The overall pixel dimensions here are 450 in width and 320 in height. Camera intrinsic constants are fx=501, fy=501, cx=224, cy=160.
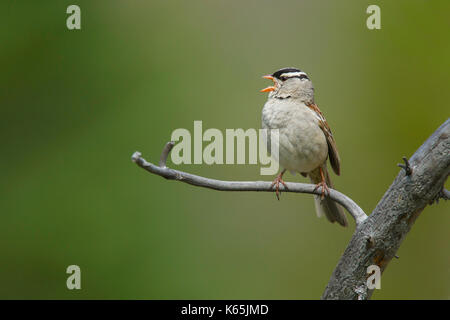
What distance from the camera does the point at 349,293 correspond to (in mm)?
2492

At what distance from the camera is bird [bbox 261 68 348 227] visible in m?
3.38

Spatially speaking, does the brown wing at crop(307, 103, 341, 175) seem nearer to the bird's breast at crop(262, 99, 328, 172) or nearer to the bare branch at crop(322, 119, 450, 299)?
the bird's breast at crop(262, 99, 328, 172)

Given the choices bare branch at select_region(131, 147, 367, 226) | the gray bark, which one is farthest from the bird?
the gray bark

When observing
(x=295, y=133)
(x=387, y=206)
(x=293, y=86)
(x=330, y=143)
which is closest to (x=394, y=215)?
(x=387, y=206)

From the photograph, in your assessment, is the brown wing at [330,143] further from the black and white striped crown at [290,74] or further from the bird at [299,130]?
the black and white striped crown at [290,74]

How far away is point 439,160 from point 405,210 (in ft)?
0.92

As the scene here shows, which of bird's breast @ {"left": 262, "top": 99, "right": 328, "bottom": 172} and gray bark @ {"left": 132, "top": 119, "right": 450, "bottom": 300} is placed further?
bird's breast @ {"left": 262, "top": 99, "right": 328, "bottom": 172}

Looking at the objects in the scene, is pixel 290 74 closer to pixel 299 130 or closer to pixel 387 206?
pixel 299 130

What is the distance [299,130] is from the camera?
338 cm

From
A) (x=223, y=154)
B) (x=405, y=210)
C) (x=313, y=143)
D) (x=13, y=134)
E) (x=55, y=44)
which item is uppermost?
(x=55, y=44)

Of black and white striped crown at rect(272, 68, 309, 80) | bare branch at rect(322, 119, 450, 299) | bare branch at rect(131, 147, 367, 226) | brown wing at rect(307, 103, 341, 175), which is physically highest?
black and white striped crown at rect(272, 68, 309, 80)

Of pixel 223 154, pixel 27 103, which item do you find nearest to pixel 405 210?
pixel 223 154

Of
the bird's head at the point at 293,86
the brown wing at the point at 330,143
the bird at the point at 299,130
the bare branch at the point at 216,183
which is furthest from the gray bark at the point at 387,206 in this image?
the bird's head at the point at 293,86
